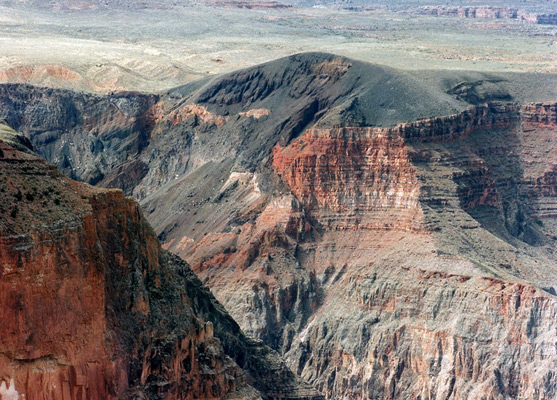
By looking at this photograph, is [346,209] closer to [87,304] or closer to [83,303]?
[87,304]

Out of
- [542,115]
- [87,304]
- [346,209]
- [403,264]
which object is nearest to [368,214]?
[346,209]

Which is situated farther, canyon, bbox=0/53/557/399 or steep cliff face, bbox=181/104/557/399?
canyon, bbox=0/53/557/399

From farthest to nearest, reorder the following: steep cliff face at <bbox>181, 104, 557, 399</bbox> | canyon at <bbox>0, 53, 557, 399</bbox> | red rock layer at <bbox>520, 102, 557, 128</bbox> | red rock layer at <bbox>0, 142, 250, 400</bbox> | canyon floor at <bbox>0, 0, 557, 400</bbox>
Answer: red rock layer at <bbox>520, 102, 557, 128</bbox> < canyon at <bbox>0, 53, 557, 399</bbox> < steep cliff face at <bbox>181, 104, 557, 399</bbox> < canyon floor at <bbox>0, 0, 557, 400</bbox> < red rock layer at <bbox>0, 142, 250, 400</bbox>

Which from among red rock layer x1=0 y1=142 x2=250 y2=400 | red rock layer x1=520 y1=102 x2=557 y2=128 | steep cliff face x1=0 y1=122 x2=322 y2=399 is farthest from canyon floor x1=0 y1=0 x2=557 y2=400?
red rock layer x1=0 y1=142 x2=250 y2=400

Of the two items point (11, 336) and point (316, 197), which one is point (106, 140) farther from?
point (11, 336)

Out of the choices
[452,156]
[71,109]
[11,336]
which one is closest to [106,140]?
[71,109]

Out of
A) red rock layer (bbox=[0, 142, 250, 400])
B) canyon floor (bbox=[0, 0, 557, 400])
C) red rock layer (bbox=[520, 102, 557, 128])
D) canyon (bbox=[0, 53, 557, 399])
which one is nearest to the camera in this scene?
red rock layer (bbox=[0, 142, 250, 400])

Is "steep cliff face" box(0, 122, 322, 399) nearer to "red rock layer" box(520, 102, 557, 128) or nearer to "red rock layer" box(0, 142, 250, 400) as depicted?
"red rock layer" box(0, 142, 250, 400)

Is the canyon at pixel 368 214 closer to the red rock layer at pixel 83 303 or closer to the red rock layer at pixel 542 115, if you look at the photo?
the red rock layer at pixel 542 115
